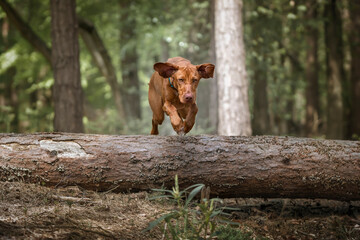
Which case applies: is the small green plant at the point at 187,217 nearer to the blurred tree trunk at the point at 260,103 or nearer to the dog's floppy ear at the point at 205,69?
the dog's floppy ear at the point at 205,69

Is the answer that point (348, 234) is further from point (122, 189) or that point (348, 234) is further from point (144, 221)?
point (122, 189)

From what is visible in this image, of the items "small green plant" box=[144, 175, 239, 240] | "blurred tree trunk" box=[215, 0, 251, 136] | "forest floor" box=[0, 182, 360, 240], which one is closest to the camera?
"small green plant" box=[144, 175, 239, 240]

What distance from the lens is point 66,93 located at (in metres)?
8.85

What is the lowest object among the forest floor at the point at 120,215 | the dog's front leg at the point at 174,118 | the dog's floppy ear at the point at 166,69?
the forest floor at the point at 120,215

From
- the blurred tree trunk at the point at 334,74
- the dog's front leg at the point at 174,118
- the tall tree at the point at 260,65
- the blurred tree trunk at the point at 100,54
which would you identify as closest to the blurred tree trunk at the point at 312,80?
the blurred tree trunk at the point at 334,74

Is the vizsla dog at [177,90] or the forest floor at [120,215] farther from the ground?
the vizsla dog at [177,90]

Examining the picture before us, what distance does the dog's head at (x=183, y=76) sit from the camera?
4570 millimetres

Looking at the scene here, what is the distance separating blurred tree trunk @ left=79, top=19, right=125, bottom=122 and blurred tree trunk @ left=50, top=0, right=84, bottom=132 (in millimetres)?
3586

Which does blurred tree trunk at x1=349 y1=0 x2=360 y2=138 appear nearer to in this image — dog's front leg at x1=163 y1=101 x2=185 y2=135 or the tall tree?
the tall tree

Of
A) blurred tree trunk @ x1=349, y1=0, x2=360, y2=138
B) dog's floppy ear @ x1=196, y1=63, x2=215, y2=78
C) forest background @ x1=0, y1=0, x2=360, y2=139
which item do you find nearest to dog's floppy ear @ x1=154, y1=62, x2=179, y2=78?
dog's floppy ear @ x1=196, y1=63, x2=215, y2=78

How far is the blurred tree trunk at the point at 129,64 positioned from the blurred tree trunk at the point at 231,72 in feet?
21.5

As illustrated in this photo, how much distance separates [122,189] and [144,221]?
34.0 inches

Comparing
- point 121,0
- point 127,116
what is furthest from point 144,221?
point 121,0

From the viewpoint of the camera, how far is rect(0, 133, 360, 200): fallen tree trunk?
4512 millimetres
